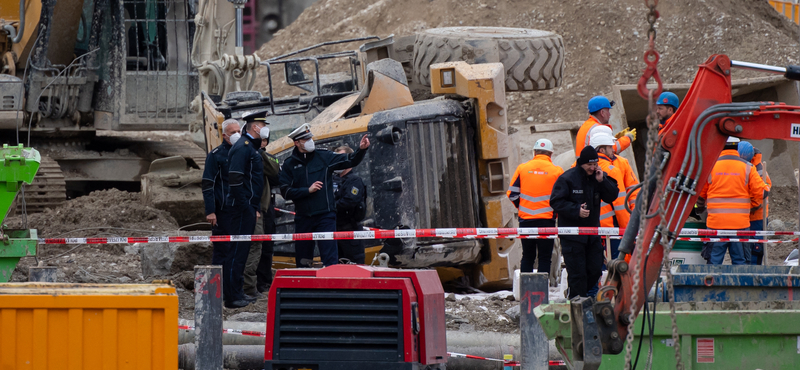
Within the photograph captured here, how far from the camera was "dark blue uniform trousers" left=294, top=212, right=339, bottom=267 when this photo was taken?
780 cm

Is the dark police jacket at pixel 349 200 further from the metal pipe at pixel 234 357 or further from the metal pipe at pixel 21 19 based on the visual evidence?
the metal pipe at pixel 21 19

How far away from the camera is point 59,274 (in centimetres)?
912

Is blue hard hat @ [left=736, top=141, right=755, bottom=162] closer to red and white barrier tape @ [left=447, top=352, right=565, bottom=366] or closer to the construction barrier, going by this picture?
red and white barrier tape @ [left=447, top=352, right=565, bottom=366]

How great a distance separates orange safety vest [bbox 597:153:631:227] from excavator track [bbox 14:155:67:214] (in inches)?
313

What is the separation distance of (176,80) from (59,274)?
5495mm

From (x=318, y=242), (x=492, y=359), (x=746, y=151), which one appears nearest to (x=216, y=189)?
(x=318, y=242)

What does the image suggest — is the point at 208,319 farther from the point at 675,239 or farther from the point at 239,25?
the point at 239,25

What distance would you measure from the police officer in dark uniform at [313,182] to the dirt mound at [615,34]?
44.5ft

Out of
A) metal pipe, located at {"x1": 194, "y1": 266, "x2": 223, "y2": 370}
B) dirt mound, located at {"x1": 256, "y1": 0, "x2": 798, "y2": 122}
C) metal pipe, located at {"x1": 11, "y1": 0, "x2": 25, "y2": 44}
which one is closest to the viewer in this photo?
metal pipe, located at {"x1": 194, "y1": 266, "x2": 223, "y2": 370}

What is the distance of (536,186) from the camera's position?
7.87 meters

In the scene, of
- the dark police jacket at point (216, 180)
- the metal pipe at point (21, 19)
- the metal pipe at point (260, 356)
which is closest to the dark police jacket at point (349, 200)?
the dark police jacket at point (216, 180)

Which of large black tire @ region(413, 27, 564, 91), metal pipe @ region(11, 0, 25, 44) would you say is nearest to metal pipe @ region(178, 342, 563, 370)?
large black tire @ region(413, 27, 564, 91)

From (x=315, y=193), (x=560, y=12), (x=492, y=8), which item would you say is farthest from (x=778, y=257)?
(x=492, y=8)

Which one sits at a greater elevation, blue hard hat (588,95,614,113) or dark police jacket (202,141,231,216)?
blue hard hat (588,95,614,113)
